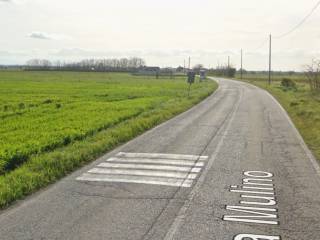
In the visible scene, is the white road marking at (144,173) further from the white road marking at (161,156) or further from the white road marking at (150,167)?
the white road marking at (161,156)

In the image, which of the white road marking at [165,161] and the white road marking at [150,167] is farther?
the white road marking at [165,161]

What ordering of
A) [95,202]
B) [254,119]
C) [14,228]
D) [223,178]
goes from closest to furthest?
[14,228]
[95,202]
[223,178]
[254,119]

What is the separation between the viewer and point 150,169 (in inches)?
376

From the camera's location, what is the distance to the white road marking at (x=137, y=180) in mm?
8266

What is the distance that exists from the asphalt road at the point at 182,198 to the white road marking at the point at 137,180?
0.02m

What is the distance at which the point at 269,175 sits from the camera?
9.09 metres

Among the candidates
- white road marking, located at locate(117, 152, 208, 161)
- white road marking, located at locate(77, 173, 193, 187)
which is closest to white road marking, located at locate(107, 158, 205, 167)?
white road marking, located at locate(117, 152, 208, 161)

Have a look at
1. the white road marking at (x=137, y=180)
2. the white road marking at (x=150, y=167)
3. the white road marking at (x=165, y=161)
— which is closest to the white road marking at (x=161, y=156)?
the white road marking at (x=165, y=161)

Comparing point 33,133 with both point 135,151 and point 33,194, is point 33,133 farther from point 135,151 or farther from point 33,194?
point 33,194

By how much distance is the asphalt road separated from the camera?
5.75 m

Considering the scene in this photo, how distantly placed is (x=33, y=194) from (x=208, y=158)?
4.74 m

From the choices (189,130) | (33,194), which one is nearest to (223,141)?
(189,130)

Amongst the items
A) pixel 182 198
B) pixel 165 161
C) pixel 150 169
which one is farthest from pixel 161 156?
pixel 182 198

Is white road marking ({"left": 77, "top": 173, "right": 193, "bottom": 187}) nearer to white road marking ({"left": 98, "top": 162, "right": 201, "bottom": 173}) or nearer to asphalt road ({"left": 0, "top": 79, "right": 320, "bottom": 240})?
asphalt road ({"left": 0, "top": 79, "right": 320, "bottom": 240})
